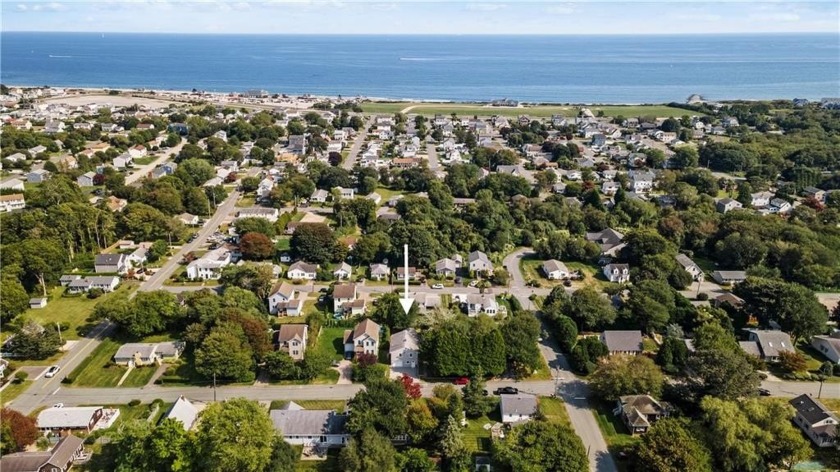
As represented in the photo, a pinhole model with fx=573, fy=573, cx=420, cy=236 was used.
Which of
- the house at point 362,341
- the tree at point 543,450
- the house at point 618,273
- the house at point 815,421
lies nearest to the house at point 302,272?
the house at point 362,341

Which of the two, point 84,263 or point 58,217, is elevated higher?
point 58,217

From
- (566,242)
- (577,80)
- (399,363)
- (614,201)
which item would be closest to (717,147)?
(614,201)

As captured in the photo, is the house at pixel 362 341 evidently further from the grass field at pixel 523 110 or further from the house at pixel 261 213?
the grass field at pixel 523 110

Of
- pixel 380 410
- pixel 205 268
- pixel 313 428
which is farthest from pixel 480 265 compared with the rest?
pixel 313 428

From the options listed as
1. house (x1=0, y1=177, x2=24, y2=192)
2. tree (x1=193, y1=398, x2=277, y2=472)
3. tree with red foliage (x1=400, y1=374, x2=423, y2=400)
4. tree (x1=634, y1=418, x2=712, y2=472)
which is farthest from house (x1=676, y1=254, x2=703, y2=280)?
house (x1=0, y1=177, x2=24, y2=192)

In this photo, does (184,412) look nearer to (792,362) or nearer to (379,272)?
(379,272)

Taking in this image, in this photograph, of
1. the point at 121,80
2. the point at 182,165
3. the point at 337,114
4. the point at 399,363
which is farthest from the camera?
the point at 121,80

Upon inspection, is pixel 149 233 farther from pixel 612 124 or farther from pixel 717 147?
pixel 612 124
